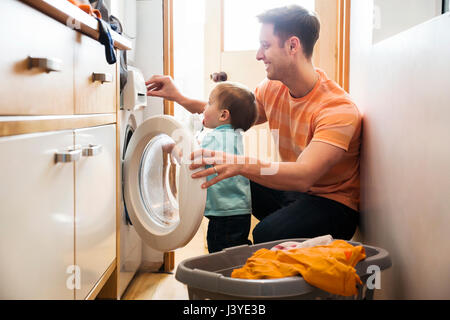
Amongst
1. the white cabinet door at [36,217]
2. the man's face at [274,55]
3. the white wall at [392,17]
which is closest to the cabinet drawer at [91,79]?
the white cabinet door at [36,217]

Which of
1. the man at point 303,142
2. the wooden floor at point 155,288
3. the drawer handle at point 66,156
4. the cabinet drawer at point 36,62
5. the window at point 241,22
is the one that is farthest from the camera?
the window at point 241,22

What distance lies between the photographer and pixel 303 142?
1621 mm

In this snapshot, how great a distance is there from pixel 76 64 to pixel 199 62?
76.5 inches

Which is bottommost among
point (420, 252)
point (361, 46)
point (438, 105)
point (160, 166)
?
point (420, 252)

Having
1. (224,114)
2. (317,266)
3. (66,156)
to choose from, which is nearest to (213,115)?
(224,114)

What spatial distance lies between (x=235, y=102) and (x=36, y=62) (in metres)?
0.84

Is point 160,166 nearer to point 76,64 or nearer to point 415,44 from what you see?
point 76,64

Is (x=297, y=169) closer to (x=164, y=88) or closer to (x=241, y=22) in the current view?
(x=164, y=88)

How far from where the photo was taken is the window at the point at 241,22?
2740 mm

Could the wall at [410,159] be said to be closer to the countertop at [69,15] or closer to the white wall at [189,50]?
the countertop at [69,15]

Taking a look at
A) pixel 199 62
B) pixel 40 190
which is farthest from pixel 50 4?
pixel 199 62

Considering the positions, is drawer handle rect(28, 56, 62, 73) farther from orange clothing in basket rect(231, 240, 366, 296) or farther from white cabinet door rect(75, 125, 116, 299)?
orange clothing in basket rect(231, 240, 366, 296)

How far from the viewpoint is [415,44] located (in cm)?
108

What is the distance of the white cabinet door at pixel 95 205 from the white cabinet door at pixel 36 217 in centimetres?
6
